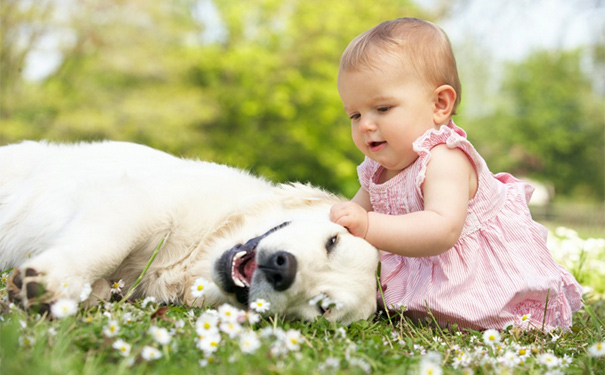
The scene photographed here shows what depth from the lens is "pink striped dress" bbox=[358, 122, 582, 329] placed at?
10.1 ft

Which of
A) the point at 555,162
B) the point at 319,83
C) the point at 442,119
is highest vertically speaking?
the point at 442,119

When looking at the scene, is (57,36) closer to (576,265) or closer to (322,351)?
(576,265)

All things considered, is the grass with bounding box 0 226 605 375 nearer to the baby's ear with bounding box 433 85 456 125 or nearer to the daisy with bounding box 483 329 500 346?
the daisy with bounding box 483 329 500 346

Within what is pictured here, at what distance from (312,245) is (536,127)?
156 feet

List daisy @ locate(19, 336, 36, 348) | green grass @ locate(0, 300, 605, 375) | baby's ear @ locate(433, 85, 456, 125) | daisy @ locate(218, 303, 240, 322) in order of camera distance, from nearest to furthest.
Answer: green grass @ locate(0, 300, 605, 375), daisy @ locate(19, 336, 36, 348), daisy @ locate(218, 303, 240, 322), baby's ear @ locate(433, 85, 456, 125)

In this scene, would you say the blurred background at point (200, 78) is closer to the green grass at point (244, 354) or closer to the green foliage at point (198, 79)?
the green foliage at point (198, 79)

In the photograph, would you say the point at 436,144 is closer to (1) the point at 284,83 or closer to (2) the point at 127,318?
(2) the point at 127,318

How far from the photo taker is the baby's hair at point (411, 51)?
3.00 m

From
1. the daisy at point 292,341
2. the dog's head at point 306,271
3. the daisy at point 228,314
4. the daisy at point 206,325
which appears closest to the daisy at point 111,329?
the daisy at point 206,325

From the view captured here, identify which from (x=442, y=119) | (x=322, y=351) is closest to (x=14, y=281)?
(x=322, y=351)

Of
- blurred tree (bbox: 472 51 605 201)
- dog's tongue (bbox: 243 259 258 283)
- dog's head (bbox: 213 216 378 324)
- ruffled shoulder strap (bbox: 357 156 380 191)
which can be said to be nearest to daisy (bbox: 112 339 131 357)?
dog's head (bbox: 213 216 378 324)

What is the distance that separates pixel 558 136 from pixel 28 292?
4766 cm

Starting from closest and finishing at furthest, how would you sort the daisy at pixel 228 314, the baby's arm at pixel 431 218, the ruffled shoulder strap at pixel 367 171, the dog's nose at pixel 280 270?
the daisy at pixel 228 314, the dog's nose at pixel 280 270, the baby's arm at pixel 431 218, the ruffled shoulder strap at pixel 367 171

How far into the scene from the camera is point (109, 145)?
4.00m
